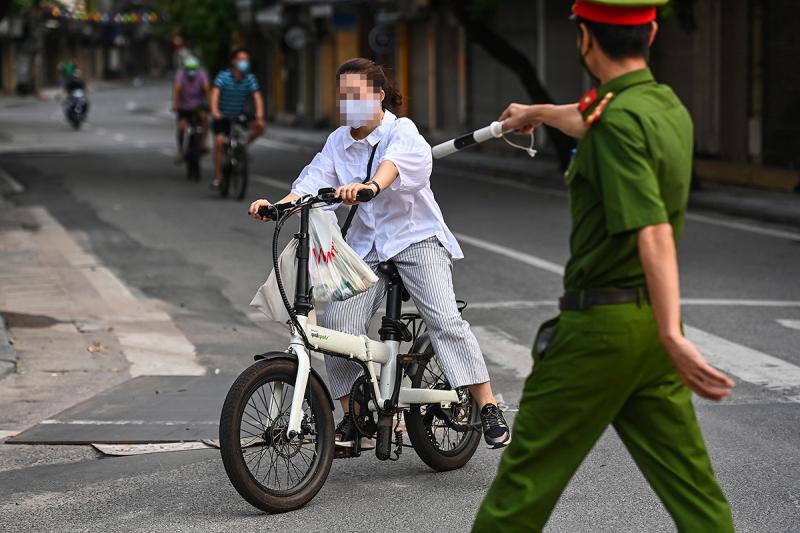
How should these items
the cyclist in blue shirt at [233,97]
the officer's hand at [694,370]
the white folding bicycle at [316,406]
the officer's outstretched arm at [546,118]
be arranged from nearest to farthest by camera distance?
the officer's hand at [694,370], the officer's outstretched arm at [546,118], the white folding bicycle at [316,406], the cyclist in blue shirt at [233,97]

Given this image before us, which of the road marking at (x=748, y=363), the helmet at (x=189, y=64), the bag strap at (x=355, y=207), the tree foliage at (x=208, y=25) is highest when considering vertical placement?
the tree foliage at (x=208, y=25)

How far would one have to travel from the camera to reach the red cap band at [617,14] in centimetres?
371

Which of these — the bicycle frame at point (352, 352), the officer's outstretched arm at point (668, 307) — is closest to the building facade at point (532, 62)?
the bicycle frame at point (352, 352)

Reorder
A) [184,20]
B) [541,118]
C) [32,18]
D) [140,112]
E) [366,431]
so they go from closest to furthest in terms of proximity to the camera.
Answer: [541,118] < [366,431] < [184,20] < [140,112] < [32,18]

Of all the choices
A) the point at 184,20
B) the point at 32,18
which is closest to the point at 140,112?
the point at 184,20

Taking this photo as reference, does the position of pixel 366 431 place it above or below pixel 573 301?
below

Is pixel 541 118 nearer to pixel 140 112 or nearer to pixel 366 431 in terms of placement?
pixel 366 431

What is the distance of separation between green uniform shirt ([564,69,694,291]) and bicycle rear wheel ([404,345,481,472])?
2152mm

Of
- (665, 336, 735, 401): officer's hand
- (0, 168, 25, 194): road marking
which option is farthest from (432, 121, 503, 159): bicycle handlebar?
(0, 168, 25, 194): road marking

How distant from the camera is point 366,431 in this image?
5820 millimetres

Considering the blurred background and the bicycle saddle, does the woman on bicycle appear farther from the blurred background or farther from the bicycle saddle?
the blurred background

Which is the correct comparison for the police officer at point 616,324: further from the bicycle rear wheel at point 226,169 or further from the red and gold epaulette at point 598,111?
the bicycle rear wheel at point 226,169

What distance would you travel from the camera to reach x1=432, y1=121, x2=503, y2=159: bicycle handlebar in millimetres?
4577

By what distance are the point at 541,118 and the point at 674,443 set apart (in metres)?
0.98
